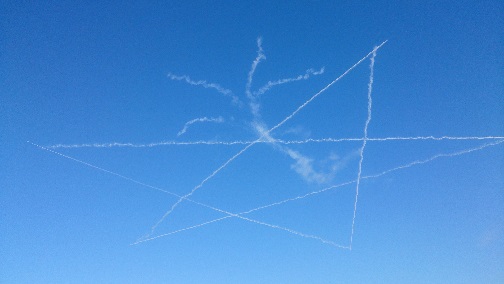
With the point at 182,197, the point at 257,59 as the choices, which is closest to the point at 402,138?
the point at 257,59

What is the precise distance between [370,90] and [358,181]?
4700 mm

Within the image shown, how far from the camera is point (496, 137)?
18.3 meters

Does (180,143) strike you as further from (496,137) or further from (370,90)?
(496,137)

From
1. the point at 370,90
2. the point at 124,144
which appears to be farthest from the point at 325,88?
the point at 124,144

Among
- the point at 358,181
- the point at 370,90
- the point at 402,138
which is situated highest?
the point at 370,90

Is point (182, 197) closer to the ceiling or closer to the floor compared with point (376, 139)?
closer to the floor

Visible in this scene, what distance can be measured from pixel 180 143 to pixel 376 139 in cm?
968

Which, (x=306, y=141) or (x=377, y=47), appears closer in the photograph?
(x=377, y=47)

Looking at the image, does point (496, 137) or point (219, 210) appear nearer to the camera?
point (496, 137)

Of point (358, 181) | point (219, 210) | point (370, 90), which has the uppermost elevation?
point (370, 90)

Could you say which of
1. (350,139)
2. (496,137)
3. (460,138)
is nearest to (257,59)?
(350,139)

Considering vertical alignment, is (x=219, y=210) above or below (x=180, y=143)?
below

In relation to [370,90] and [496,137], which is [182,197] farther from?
[496,137]

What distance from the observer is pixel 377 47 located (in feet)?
57.7
